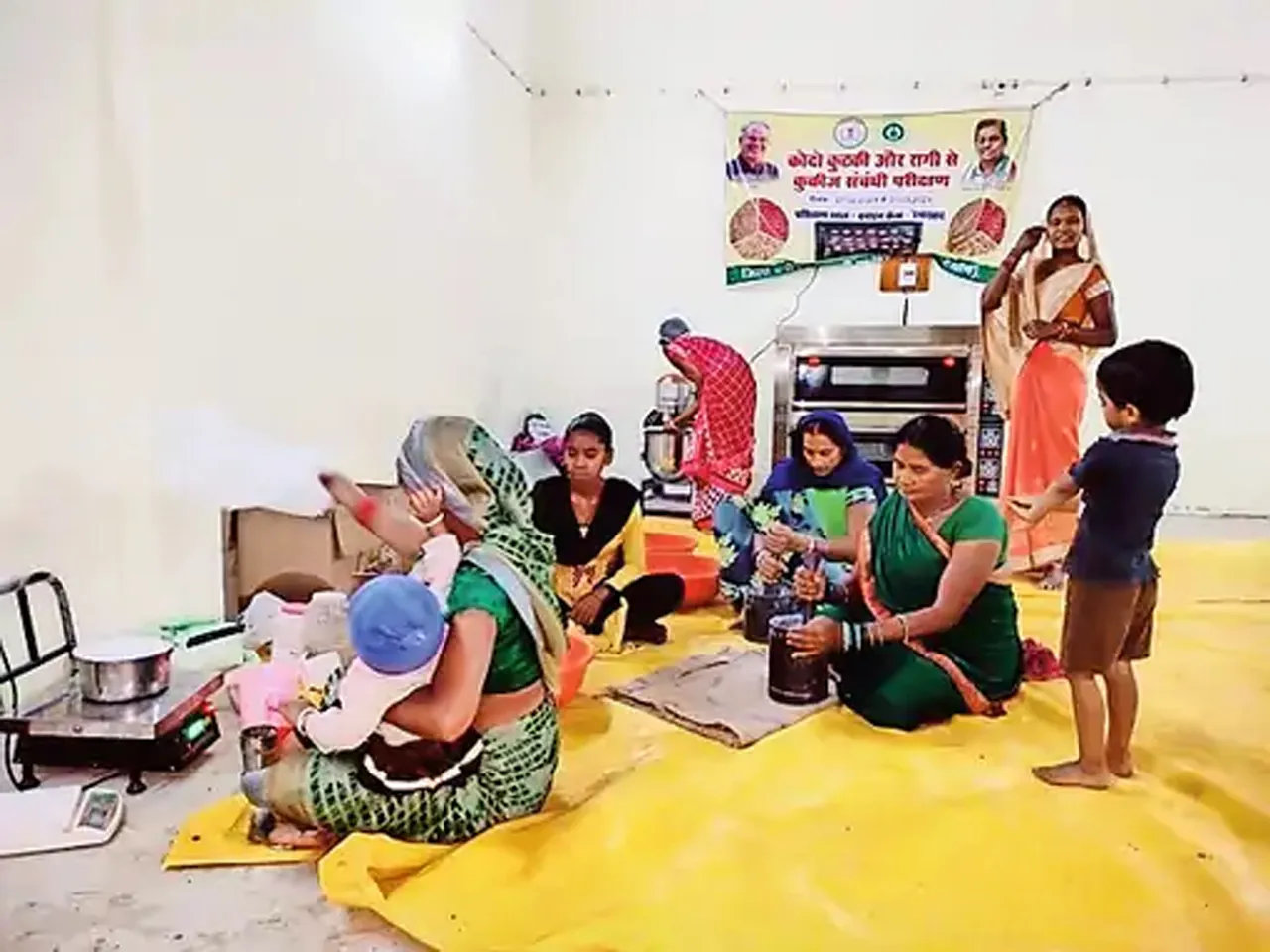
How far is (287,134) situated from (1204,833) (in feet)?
9.16

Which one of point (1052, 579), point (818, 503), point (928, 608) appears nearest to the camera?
point (928, 608)

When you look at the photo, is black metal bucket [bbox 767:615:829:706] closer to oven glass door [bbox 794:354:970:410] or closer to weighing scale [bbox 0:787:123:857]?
weighing scale [bbox 0:787:123:857]

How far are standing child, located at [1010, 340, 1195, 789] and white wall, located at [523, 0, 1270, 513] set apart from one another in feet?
12.3

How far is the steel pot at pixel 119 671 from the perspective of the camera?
217 centimetres

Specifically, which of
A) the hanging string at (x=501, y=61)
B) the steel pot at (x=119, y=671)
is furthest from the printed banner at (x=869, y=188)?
the steel pot at (x=119, y=671)

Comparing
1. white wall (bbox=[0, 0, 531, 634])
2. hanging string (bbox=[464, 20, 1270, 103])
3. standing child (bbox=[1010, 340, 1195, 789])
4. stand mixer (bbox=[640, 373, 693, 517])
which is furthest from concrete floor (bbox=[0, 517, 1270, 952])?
hanging string (bbox=[464, 20, 1270, 103])

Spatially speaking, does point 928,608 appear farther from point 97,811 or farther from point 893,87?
point 893,87

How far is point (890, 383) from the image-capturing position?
5297 mm

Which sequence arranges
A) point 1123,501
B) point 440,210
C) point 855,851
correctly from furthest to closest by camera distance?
point 440,210 < point 1123,501 < point 855,851

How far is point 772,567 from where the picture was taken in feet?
10.5

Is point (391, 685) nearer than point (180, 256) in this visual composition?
Yes

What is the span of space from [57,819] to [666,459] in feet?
11.2

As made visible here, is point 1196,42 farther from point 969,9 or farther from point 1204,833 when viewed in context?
point 1204,833

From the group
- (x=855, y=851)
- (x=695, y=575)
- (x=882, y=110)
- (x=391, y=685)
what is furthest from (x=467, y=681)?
(x=882, y=110)
